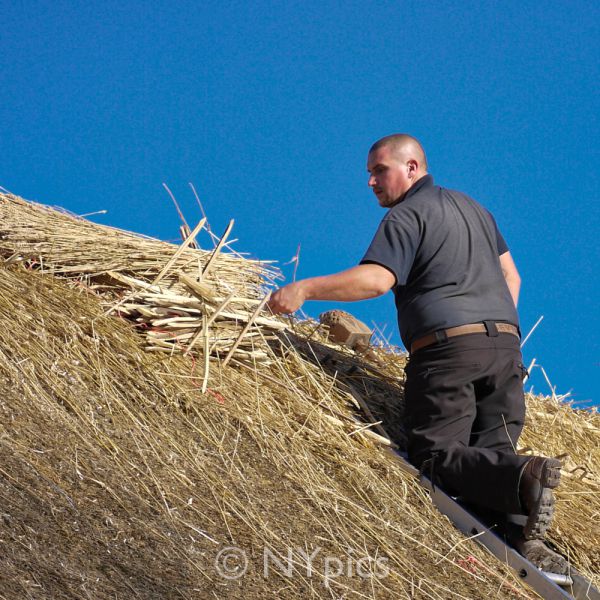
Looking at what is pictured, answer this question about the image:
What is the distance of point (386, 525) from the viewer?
3697mm

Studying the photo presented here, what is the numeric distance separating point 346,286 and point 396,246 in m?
0.36

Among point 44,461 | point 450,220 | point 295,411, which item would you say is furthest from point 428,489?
point 44,461

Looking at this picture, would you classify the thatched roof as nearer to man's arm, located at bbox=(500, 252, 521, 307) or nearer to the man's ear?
man's arm, located at bbox=(500, 252, 521, 307)

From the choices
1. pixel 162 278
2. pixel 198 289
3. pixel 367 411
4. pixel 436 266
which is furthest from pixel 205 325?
pixel 436 266

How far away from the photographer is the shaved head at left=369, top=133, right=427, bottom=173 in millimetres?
4727

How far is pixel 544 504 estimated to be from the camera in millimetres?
3717

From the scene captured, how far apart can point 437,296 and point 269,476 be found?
1246 mm

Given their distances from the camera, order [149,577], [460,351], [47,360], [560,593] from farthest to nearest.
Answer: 1. [460,351]
2. [47,360]
3. [560,593]
4. [149,577]

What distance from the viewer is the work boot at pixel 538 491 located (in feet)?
12.1

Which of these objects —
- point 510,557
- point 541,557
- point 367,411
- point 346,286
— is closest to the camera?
point 510,557

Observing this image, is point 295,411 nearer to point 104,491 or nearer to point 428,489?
point 428,489

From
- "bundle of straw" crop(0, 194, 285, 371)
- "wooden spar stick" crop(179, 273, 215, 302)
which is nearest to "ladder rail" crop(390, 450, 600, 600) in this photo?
"bundle of straw" crop(0, 194, 285, 371)

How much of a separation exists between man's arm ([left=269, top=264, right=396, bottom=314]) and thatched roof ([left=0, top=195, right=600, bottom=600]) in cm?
41

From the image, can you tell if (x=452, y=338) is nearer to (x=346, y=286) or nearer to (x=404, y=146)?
(x=346, y=286)
